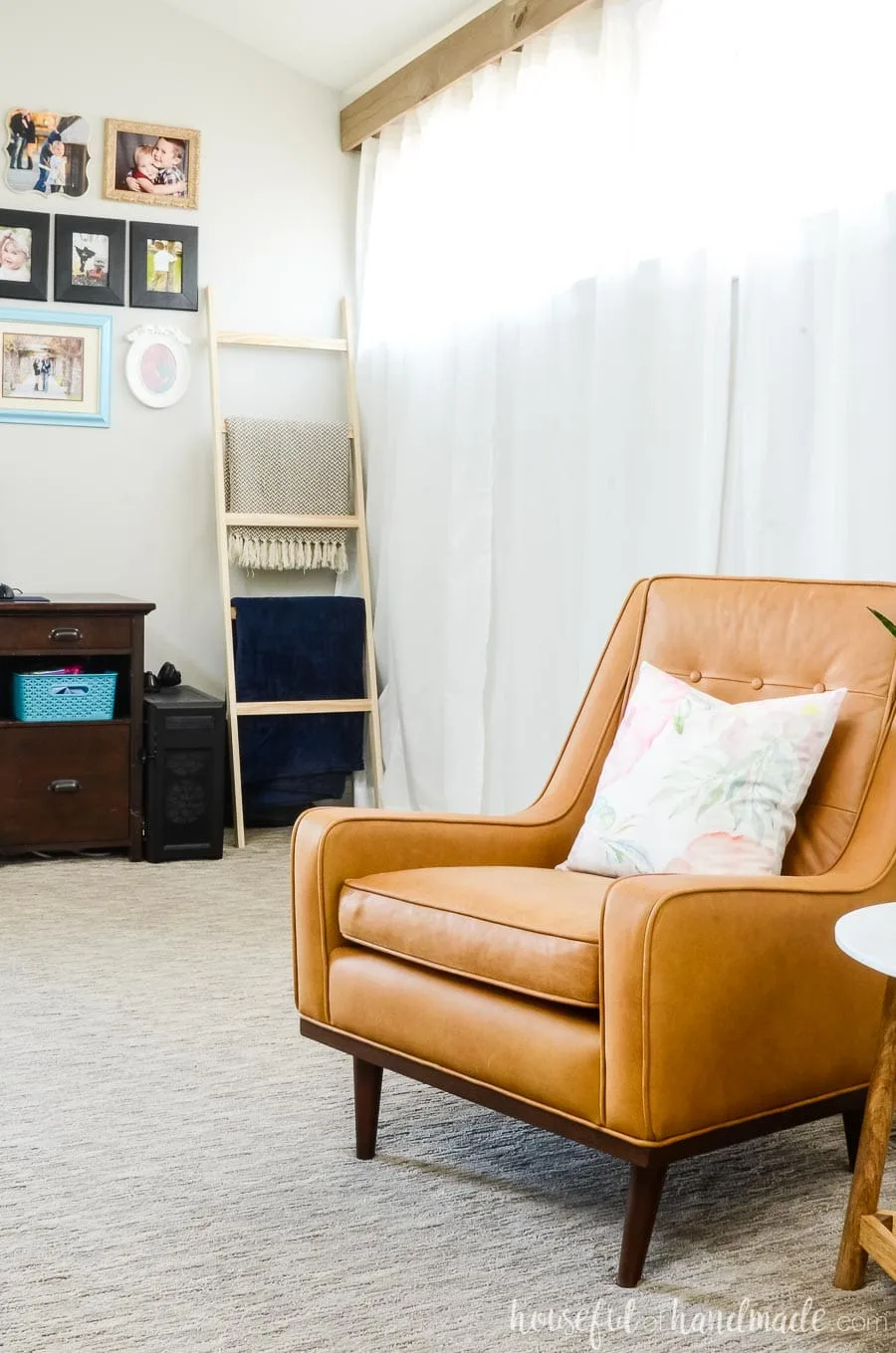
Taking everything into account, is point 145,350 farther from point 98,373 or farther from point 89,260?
point 89,260

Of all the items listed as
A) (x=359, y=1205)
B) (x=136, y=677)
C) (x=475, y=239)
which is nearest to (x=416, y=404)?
(x=475, y=239)

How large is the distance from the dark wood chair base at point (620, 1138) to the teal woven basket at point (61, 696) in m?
2.18

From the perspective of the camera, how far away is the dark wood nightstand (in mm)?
3969

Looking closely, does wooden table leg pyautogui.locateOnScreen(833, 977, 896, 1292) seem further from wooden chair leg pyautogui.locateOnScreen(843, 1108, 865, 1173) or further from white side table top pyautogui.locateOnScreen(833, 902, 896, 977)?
wooden chair leg pyautogui.locateOnScreen(843, 1108, 865, 1173)

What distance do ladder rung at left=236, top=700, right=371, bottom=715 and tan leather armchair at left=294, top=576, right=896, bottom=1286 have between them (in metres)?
2.26

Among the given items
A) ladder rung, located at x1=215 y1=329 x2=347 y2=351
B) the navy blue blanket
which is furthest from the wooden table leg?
ladder rung, located at x1=215 y1=329 x2=347 y2=351

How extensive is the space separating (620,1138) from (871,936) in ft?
1.22

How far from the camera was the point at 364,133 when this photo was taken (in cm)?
467

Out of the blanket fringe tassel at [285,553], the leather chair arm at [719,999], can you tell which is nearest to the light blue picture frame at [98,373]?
the blanket fringe tassel at [285,553]

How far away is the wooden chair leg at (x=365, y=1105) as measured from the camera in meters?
2.05

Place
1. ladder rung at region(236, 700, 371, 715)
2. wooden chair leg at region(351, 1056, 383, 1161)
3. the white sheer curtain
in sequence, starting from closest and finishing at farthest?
wooden chair leg at region(351, 1056, 383, 1161) → the white sheer curtain → ladder rung at region(236, 700, 371, 715)

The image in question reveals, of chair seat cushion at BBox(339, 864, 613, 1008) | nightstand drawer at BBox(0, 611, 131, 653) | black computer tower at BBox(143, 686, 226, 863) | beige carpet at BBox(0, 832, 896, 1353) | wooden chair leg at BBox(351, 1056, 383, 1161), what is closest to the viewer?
beige carpet at BBox(0, 832, 896, 1353)

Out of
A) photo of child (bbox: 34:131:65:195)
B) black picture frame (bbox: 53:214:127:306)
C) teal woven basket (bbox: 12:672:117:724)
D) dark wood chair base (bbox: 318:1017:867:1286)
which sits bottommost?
dark wood chair base (bbox: 318:1017:867:1286)

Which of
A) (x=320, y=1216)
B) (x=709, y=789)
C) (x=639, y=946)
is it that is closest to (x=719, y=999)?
(x=639, y=946)
